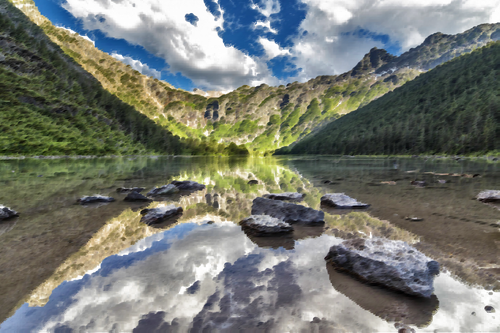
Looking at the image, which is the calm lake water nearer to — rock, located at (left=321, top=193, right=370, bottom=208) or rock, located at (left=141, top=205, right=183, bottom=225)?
rock, located at (left=141, top=205, right=183, bottom=225)

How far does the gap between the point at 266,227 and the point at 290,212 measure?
2.69m

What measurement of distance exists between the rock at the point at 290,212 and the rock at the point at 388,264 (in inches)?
163

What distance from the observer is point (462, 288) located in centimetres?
563

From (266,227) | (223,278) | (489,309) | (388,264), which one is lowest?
(223,278)

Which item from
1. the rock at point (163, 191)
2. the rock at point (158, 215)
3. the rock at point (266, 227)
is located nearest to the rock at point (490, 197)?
the rock at point (266, 227)

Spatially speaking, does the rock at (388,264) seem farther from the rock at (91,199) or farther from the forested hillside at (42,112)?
the forested hillside at (42,112)

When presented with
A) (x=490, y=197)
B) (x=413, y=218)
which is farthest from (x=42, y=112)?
(x=490, y=197)

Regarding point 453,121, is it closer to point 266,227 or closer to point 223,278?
point 266,227

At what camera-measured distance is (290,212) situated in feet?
40.7

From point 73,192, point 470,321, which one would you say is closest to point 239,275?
point 470,321

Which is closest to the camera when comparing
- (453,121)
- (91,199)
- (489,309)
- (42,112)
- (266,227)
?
(489,309)

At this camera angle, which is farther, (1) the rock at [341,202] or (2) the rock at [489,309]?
(1) the rock at [341,202]

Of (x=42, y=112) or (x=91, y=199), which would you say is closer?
(x=91, y=199)

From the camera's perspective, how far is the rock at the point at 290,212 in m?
11.8
